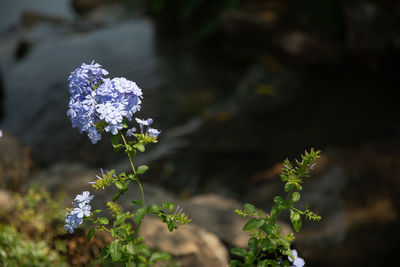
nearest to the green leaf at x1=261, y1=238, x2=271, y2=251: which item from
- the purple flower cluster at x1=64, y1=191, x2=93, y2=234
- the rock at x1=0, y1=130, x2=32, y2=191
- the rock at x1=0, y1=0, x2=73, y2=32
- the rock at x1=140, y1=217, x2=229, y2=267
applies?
the purple flower cluster at x1=64, y1=191, x2=93, y2=234

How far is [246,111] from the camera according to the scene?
4293 mm

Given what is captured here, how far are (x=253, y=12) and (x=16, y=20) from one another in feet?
18.2

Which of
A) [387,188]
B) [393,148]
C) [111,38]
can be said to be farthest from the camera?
[111,38]

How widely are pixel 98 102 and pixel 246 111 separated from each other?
10.7 ft

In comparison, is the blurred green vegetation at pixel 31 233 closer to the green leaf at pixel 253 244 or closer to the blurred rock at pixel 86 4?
the green leaf at pixel 253 244

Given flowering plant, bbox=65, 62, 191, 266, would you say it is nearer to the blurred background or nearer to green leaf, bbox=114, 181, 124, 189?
green leaf, bbox=114, 181, 124, 189

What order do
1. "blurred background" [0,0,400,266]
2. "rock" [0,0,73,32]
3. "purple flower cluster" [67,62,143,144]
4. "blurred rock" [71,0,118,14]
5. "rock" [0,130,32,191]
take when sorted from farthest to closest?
"rock" [0,0,73,32], "blurred rock" [71,0,118,14], "rock" [0,130,32,191], "blurred background" [0,0,400,266], "purple flower cluster" [67,62,143,144]

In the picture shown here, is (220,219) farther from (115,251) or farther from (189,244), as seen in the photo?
(115,251)

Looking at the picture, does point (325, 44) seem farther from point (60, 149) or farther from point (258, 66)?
point (60, 149)

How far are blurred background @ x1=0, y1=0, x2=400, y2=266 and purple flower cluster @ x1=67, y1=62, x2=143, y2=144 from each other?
4.44 feet

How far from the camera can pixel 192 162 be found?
3.82m

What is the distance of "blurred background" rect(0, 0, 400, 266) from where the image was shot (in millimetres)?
2668

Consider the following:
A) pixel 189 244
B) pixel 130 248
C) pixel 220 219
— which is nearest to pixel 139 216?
pixel 130 248

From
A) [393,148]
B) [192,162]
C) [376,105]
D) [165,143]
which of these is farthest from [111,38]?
[393,148]
